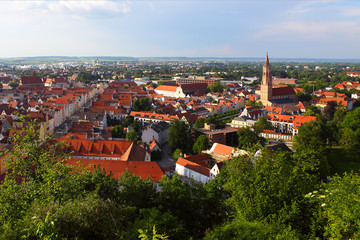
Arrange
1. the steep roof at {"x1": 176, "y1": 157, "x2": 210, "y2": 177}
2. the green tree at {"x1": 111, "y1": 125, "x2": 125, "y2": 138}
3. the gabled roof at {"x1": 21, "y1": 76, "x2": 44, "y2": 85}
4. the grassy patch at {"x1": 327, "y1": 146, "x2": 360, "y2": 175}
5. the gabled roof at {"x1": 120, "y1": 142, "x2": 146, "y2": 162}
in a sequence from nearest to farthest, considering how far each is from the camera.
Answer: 1. the steep roof at {"x1": 176, "y1": 157, "x2": 210, "y2": 177}
2. the gabled roof at {"x1": 120, "y1": 142, "x2": 146, "y2": 162}
3. the grassy patch at {"x1": 327, "y1": 146, "x2": 360, "y2": 175}
4. the green tree at {"x1": 111, "y1": 125, "x2": 125, "y2": 138}
5. the gabled roof at {"x1": 21, "y1": 76, "x2": 44, "y2": 85}

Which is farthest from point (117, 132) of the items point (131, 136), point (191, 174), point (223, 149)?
point (191, 174)

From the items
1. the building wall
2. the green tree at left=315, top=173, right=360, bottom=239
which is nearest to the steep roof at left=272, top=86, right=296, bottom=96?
the building wall

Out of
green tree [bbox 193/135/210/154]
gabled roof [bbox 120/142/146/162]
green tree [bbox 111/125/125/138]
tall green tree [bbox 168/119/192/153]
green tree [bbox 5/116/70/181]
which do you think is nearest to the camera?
green tree [bbox 5/116/70/181]

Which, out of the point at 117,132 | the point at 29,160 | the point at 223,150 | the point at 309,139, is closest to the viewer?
the point at 29,160

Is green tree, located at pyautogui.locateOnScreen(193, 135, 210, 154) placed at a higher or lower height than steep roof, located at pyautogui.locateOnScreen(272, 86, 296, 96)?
lower

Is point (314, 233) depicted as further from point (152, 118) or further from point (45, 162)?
point (152, 118)

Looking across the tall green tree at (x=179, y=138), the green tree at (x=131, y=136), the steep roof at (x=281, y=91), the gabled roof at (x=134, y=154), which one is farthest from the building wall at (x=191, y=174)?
the steep roof at (x=281, y=91)

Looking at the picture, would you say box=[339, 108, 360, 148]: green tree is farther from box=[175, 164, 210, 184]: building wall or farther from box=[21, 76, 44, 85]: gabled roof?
box=[21, 76, 44, 85]: gabled roof

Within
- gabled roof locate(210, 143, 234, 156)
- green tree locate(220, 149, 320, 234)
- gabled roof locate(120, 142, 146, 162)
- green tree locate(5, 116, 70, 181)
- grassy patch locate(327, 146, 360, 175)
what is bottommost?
grassy patch locate(327, 146, 360, 175)

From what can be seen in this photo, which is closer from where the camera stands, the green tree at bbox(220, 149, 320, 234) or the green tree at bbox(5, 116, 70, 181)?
the green tree at bbox(5, 116, 70, 181)

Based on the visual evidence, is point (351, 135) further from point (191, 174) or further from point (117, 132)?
point (117, 132)
